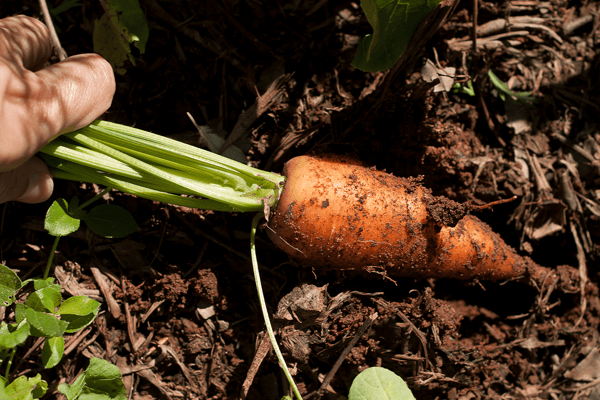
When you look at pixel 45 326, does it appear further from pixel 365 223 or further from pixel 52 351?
pixel 365 223

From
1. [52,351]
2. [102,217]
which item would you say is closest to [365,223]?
[102,217]

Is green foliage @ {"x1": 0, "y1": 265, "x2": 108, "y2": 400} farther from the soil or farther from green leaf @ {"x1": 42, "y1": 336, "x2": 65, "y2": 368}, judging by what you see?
the soil

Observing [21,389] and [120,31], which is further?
[120,31]

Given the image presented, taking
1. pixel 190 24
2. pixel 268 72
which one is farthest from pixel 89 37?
pixel 268 72

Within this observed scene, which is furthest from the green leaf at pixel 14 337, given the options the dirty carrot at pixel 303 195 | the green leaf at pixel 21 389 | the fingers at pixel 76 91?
the fingers at pixel 76 91

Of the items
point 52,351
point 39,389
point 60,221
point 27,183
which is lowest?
point 39,389

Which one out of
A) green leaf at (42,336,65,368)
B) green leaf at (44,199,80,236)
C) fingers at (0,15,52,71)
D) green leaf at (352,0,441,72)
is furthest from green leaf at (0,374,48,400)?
green leaf at (352,0,441,72)

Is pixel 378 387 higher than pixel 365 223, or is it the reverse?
pixel 365 223
